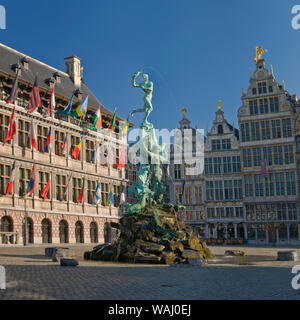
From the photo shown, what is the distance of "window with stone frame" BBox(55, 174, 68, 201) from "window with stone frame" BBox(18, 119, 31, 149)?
4946mm

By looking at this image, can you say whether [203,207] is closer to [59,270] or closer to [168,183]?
[168,183]

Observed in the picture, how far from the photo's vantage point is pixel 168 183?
63.1m

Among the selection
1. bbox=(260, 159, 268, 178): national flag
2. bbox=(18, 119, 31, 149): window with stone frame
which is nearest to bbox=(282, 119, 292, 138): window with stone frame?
bbox=(260, 159, 268, 178): national flag

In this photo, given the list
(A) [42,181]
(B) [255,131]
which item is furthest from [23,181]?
(B) [255,131]

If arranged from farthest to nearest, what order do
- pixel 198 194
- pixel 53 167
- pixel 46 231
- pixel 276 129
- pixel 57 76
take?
1. pixel 198 194
2. pixel 276 129
3. pixel 57 76
4. pixel 53 167
5. pixel 46 231

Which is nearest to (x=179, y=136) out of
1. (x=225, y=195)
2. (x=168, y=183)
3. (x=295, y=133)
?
(x=168, y=183)

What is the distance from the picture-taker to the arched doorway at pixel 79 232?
147 feet

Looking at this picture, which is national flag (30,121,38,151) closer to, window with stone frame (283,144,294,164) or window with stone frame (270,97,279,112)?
window with stone frame (270,97,279,112)

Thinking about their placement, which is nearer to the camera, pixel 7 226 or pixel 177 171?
pixel 7 226

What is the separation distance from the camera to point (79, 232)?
45.2 m

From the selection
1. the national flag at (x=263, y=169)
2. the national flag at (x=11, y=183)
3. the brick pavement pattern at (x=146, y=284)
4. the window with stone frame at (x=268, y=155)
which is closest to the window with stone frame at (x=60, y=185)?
the national flag at (x=11, y=183)

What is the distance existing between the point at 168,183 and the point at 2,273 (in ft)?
164

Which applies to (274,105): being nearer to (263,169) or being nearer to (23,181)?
(263,169)

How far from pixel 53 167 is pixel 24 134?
4475 mm
